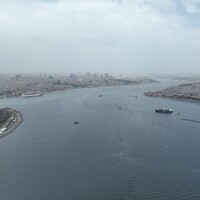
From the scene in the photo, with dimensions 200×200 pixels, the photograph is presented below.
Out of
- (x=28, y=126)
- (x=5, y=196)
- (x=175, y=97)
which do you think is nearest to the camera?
(x=5, y=196)

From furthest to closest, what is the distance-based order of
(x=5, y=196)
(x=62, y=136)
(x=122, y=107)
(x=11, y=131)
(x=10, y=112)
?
1. (x=122, y=107)
2. (x=10, y=112)
3. (x=11, y=131)
4. (x=62, y=136)
5. (x=5, y=196)

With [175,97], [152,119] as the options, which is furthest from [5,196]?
[175,97]

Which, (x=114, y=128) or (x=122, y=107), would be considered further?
(x=122, y=107)

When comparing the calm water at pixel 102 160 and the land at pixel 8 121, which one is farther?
the land at pixel 8 121

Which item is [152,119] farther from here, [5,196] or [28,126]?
[5,196]

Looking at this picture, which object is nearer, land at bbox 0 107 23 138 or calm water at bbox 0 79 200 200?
calm water at bbox 0 79 200 200
